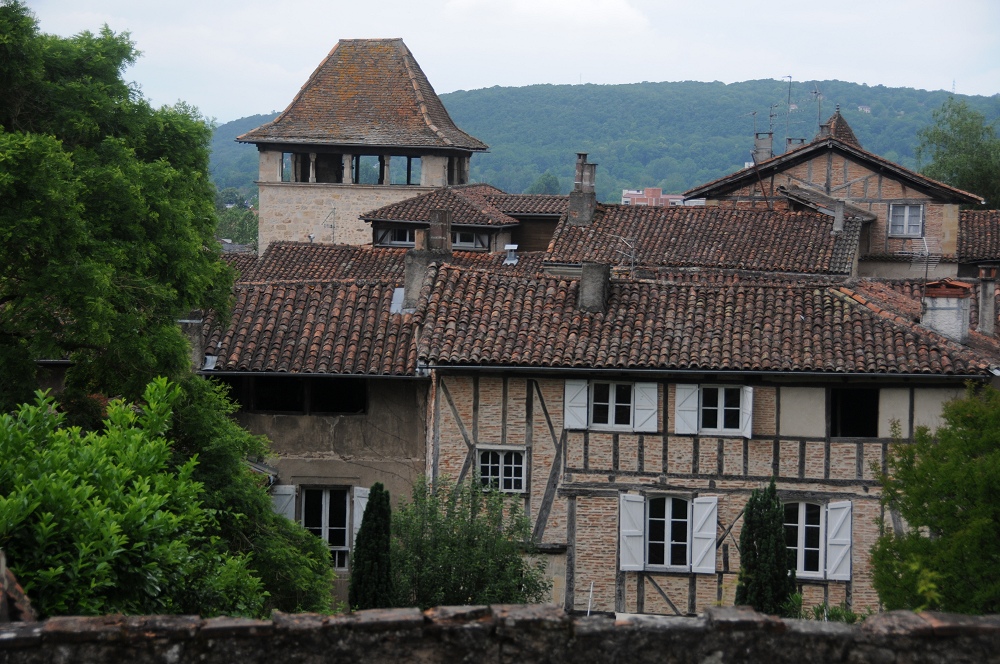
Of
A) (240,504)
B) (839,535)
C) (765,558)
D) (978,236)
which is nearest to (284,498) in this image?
(240,504)

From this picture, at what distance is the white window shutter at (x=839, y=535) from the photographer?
781 inches

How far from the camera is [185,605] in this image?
10328mm

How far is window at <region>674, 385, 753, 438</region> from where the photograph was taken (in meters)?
20.1

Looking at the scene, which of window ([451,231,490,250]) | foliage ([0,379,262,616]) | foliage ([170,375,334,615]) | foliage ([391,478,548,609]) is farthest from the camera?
window ([451,231,490,250])

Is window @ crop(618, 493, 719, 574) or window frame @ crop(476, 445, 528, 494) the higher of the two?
window frame @ crop(476, 445, 528, 494)

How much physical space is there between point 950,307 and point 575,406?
705 centimetres

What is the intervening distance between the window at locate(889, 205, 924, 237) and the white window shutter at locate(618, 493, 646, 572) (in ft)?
83.7

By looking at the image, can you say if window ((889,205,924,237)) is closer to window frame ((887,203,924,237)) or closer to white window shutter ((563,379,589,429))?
window frame ((887,203,924,237))

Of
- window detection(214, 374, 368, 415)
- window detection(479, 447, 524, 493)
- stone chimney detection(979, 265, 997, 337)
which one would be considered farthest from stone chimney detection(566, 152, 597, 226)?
window detection(479, 447, 524, 493)

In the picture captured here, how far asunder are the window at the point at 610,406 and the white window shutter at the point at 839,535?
3148 mm

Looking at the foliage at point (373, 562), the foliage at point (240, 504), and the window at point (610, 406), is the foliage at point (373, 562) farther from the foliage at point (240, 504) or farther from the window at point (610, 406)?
the window at point (610, 406)

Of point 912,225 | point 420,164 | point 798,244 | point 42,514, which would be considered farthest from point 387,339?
point 420,164

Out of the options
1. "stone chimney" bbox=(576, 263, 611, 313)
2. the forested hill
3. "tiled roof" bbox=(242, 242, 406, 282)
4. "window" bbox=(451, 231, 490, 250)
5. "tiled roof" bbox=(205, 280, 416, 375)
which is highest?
the forested hill

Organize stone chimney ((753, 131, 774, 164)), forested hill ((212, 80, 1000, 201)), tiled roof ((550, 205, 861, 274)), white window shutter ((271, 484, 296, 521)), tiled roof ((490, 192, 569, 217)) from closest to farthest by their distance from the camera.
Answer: white window shutter ((271, 484, 296, 521))
tiled roof ((550, 205, 861, 274))
stone chimney ((753, 131, 774, 164))
tiled roof ((490, 192, 569, 217))
forested hill ((212, 80, 1000, 201))
